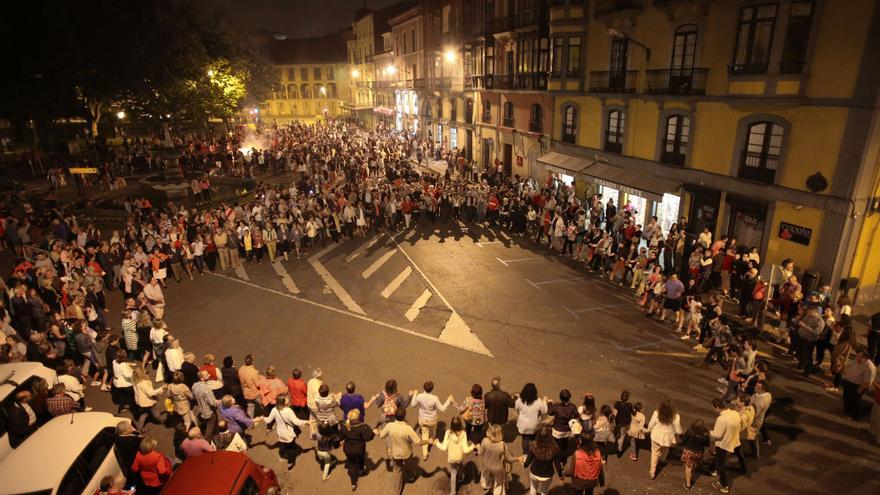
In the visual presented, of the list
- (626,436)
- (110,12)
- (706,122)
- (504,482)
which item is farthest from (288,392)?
(110,12)

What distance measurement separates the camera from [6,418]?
8.26 meters

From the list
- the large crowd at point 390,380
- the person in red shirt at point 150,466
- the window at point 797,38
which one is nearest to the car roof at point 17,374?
the large crowd at point 390,380

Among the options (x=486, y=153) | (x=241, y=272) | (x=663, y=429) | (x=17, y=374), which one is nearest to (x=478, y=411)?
(x=663, y=429)

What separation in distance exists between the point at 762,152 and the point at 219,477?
17.5m

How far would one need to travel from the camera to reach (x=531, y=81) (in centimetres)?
2891

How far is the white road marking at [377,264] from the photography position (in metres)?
17.7

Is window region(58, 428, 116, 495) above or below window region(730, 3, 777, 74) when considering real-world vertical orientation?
below

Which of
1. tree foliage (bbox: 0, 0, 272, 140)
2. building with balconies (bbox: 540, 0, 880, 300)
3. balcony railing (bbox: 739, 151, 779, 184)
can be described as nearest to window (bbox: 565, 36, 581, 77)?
building with balconies (bbox: 540, 0, 880, 300)

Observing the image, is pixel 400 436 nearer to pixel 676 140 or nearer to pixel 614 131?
pixel 676 140

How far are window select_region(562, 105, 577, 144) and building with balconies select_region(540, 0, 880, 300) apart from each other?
152cm

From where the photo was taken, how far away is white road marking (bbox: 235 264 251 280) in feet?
57.1

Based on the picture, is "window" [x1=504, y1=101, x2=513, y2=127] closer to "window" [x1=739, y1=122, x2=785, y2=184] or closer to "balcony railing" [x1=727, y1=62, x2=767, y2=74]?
"balcony railing" [x1=727, y1=62, x2=767, y2=74]

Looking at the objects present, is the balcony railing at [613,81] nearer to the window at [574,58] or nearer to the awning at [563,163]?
the window at [574,58]

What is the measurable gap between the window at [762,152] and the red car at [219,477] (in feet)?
54.8
